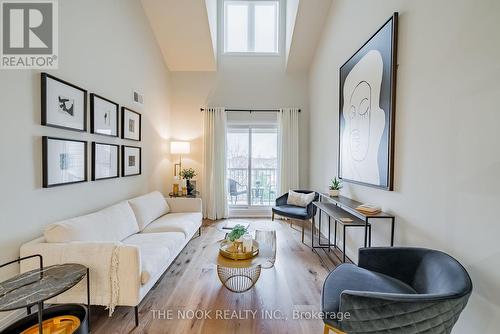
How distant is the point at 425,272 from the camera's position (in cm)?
152

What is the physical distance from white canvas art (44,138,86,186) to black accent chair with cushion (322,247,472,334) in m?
2.40

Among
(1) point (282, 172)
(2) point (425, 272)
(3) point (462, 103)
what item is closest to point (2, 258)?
(2) point (425, 272)

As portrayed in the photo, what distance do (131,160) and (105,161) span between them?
58 cm

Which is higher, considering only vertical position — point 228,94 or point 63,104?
point 228,94

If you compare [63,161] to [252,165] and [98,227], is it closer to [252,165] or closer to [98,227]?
[98,227]

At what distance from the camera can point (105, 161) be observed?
2.81 meters

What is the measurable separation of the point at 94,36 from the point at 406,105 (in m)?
3.24

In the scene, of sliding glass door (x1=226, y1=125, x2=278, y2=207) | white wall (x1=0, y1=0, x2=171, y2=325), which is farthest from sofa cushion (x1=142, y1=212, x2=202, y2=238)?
sliding glass door (x1=226, y1=125, x2=278, y2=207)

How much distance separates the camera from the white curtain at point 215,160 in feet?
16.0

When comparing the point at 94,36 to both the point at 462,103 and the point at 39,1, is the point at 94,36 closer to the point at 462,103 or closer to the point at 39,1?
the point at 39,1

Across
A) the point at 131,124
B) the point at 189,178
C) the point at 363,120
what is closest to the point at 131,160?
the point at 131,124

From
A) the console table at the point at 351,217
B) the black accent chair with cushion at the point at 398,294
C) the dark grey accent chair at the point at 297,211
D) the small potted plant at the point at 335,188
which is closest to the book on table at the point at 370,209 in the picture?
Answer: the console table at the point at 351,217

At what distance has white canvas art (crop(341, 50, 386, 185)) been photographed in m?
2.39

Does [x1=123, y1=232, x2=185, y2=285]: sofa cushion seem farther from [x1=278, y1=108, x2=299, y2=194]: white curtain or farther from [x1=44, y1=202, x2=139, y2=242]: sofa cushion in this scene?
[x1=278, y1=108, x2=299, y2=194]: white curtain
